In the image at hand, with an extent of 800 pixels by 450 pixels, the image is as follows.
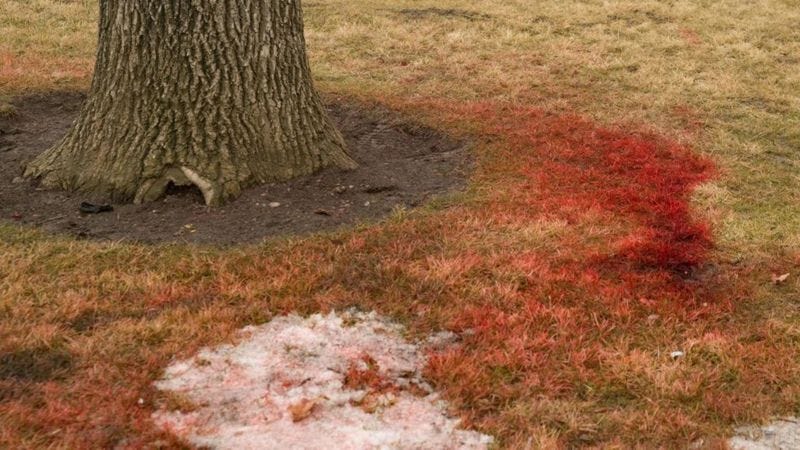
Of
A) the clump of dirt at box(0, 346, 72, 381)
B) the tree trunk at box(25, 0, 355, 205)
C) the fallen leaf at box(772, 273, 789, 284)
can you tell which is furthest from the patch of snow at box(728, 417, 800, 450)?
the tree trunk at box(25, 0, 355, 205)

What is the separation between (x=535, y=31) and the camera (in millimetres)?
11883

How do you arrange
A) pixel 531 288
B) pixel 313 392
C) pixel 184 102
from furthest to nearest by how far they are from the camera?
pixel 184 102
pixel 531 288
pixel 313 392

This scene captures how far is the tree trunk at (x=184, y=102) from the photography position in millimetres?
5363

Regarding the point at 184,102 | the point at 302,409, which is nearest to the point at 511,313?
the point at 302,409

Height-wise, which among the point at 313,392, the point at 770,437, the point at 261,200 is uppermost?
the point at 261,200

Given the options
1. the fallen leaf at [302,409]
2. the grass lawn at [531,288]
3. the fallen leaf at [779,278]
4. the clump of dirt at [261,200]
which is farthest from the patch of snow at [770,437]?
the clump of dirt at [261,200]

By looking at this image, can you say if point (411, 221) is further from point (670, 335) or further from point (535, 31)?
point (535, 31)

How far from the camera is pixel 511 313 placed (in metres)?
4.07

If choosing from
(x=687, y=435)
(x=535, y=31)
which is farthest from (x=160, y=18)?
(x=535, y=31)

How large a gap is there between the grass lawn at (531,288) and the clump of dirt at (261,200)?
0.23 meters

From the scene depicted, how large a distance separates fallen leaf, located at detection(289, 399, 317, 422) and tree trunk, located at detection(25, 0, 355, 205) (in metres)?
2.43

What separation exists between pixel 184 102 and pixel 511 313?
280 cm

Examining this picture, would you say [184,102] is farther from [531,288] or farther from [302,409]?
[302,409]

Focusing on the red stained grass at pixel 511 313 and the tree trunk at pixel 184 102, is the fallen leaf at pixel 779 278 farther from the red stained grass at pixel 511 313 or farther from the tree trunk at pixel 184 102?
the tree trunk at pixel 184 102
